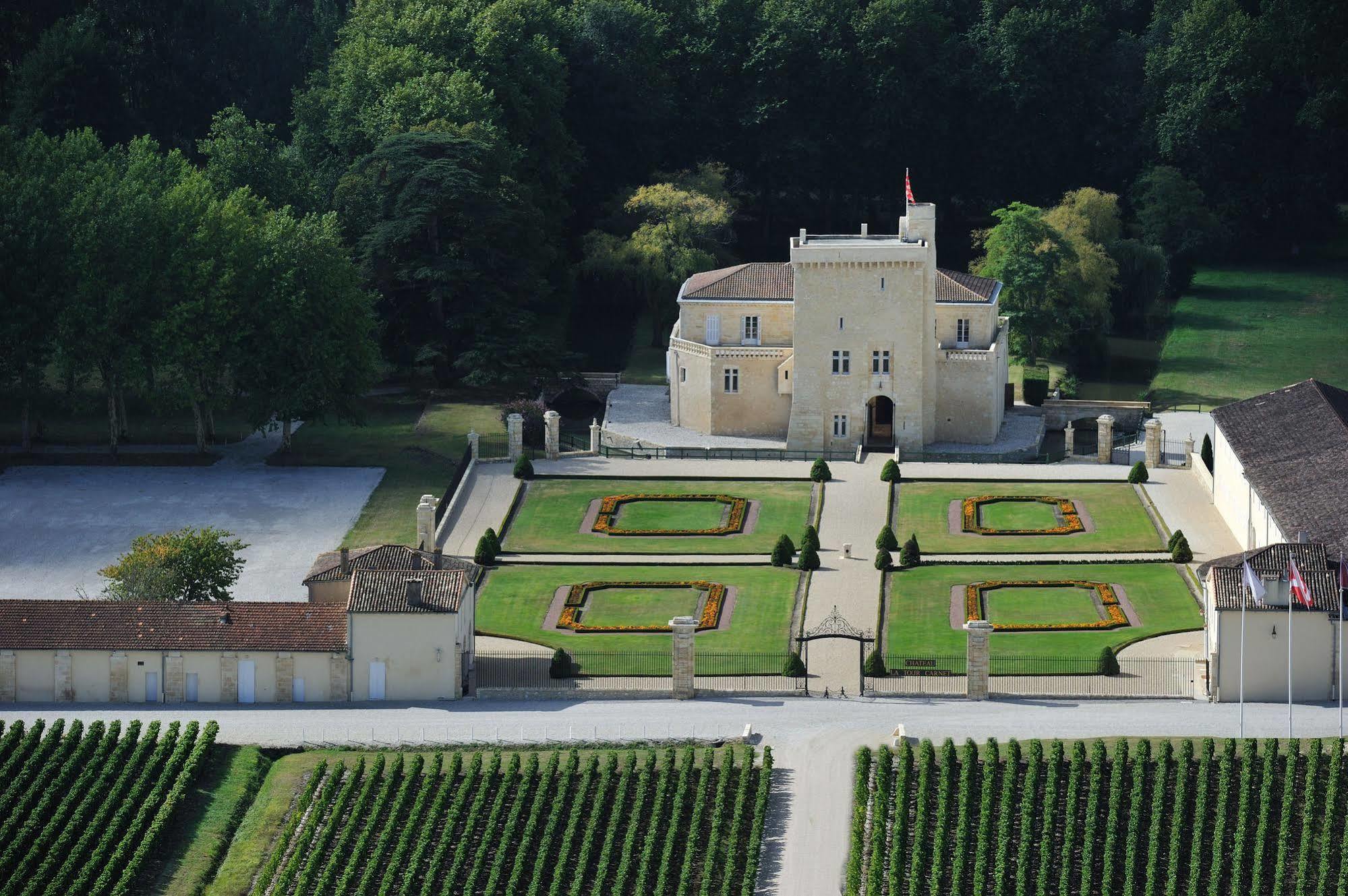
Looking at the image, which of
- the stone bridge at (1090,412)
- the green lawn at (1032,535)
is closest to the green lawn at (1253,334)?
the stone bridge at (1090,412)

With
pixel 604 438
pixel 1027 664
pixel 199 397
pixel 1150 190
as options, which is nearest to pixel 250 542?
pixel 199 397

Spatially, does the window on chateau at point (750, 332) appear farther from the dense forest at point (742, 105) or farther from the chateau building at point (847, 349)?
the dense forest at point (742, 105)

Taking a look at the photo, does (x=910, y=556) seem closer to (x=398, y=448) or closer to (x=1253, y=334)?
(x=398, y=448)

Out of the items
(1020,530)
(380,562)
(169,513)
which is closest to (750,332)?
(1020,530)

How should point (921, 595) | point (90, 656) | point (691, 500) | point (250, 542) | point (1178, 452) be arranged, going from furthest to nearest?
1. point (1178, 452)
2. point (691, 500)
3. point (250, 542)
4. point (921, 595)
5. point (90, 656)

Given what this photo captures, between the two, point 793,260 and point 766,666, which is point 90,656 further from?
point 793,260

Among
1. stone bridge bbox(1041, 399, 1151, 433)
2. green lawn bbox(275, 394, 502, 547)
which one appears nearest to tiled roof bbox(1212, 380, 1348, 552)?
stone bridge bbox(1041, 399, 1151, 433)

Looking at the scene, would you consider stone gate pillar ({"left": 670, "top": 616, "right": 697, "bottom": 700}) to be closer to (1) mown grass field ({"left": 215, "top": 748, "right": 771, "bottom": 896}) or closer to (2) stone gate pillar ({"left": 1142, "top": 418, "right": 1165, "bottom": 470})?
(1) mown grass field ({"left": 215, "top": 748, "right": 771, "bottom": 896})
